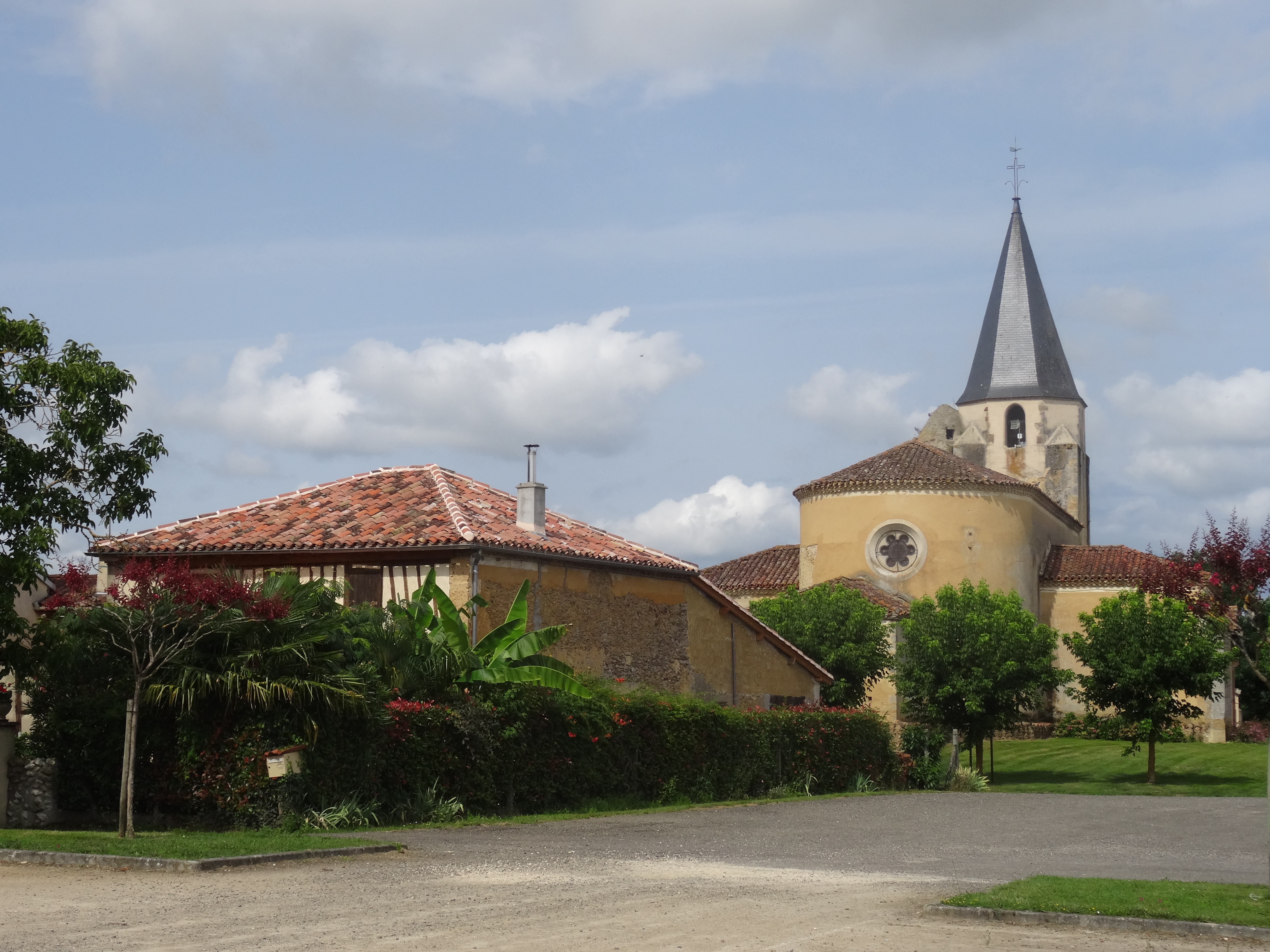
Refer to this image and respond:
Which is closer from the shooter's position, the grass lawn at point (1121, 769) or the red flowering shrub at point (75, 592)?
the red flowering shrub at point (75, 592)

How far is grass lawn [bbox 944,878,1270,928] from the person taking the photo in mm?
9977

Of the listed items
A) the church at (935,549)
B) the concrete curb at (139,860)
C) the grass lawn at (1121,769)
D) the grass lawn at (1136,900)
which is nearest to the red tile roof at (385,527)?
the concrete curb at (139,860)

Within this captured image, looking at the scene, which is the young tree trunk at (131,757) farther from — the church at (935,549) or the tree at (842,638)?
the church at (935,549)

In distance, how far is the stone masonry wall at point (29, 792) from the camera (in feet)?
57.6

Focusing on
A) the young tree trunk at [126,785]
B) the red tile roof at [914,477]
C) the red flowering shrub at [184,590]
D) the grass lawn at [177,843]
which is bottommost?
the grass lawn at [177,843]

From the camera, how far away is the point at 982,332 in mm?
72500

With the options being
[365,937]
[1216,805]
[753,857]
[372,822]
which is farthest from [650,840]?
[1216,805]

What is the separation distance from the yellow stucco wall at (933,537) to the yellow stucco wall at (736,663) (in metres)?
17.3

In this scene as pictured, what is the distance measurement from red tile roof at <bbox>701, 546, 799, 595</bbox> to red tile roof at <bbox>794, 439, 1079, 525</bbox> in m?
2.90

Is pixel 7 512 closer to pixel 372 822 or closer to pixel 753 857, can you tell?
pixel 372 822

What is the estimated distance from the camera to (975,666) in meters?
35.2

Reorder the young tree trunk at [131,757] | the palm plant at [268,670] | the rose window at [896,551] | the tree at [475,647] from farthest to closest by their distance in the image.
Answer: the rose window at [896,551]
the tree at [475,647]
the palm plant at [268,670]
the young tree trunk at [131,757]

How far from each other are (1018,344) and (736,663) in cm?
4504

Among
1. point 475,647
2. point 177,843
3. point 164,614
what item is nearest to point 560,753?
point 475,647
